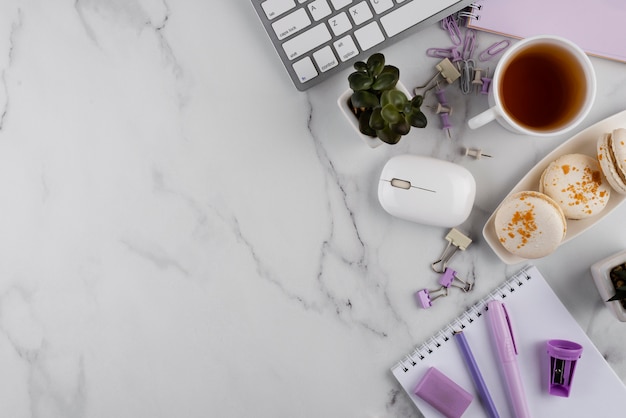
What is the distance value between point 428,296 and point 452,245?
72mm

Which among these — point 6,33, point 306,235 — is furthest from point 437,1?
point 6,33

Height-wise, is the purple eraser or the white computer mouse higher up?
the white computer mouse

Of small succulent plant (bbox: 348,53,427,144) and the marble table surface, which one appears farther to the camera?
the marble table surface

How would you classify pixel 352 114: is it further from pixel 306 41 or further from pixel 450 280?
pixel 450 280

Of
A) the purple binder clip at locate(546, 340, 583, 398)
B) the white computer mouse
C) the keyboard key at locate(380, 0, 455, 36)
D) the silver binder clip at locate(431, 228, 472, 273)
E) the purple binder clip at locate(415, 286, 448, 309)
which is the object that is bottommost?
the purple binder clip at locate(546, 340, 583, 398)

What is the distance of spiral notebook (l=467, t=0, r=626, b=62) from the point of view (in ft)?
2.25

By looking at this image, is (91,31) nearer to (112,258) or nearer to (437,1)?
(112,258)

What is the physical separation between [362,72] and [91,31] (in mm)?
354

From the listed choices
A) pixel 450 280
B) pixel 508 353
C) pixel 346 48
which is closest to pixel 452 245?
pixel 450 280

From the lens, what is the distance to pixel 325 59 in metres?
0.68

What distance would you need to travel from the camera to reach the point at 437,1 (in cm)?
67

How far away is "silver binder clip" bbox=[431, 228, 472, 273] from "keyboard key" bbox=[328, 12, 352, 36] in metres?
0.28

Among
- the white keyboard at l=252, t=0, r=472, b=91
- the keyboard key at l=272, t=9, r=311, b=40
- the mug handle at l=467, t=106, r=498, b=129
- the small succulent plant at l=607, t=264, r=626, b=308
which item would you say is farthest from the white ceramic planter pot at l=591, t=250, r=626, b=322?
the keyboard key at l=272, t=9, r=311, b=40

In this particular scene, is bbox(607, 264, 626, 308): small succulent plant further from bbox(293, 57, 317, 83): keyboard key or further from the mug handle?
bbox(293, 57, 317, 83): keyboard key
